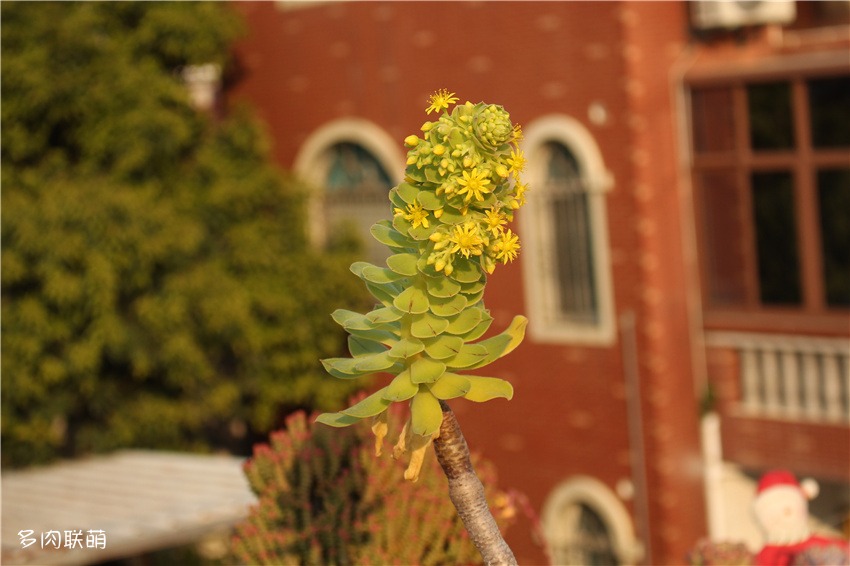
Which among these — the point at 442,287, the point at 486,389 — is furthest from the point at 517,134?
the point at 486,389

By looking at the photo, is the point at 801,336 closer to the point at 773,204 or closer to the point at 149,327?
the point at 773,204

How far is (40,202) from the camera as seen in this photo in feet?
48.1

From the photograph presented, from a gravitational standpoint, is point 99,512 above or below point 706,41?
below

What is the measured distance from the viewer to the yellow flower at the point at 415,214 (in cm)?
315

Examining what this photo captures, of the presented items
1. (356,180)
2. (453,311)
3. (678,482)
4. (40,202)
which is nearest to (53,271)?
(40,202)

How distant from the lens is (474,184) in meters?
3.12

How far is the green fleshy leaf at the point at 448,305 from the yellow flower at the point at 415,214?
196 millimetres

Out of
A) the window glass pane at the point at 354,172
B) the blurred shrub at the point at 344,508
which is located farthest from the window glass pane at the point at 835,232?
the blurred shrub at the point at 344,508

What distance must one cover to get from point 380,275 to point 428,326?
18 cm

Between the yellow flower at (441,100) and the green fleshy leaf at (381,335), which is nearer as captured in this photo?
the yellow flower at (441,100)

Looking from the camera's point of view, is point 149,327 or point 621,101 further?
point 149,327

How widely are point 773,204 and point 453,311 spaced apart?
10741 mm

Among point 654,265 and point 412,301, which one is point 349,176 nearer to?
point 654,265
